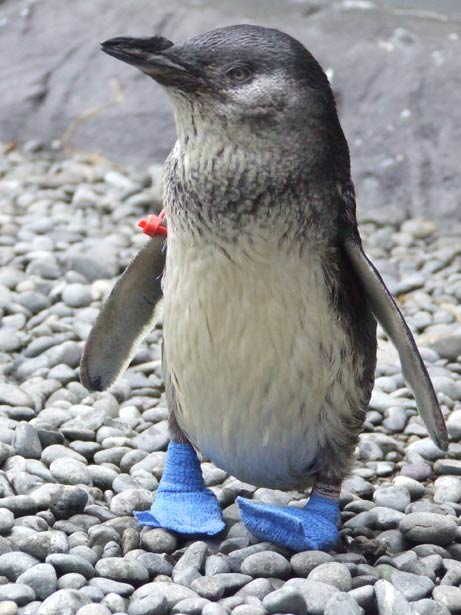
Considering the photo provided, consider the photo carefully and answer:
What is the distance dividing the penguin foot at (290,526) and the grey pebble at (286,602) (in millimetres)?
303

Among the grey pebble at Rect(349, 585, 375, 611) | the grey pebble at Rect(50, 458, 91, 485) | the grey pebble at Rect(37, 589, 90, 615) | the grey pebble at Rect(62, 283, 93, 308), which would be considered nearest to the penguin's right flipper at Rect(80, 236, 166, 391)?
the grey pebble at Rect(50, 458, 91, 485)

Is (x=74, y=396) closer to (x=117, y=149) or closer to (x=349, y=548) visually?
(x=349, y=548)

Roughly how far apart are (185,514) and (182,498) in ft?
0.22

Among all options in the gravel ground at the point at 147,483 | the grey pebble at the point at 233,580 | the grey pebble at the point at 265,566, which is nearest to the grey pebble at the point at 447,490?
the gravel ground at the point at 147,483

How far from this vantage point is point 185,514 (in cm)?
282

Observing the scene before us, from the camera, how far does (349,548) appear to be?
112 inches

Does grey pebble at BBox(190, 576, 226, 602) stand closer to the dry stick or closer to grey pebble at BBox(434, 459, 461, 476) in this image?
grey pebble at BBox(434, 459, 461, 476)

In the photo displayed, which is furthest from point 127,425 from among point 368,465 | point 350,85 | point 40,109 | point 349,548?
point 40,109

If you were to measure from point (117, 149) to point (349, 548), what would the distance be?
12.1 ft

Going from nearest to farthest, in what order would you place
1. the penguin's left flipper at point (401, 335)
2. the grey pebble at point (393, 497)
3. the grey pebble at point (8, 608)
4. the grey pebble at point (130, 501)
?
the grey pebble at point (8, 608) → the penguin's left flipper at point (401, 335) → the grey pebble at point (130, 501) → the grey pebble at point (393, 497)

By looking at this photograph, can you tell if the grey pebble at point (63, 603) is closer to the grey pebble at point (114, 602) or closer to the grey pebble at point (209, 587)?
the grey pebble at point (114, 602)

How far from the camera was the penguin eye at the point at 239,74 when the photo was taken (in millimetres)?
2508

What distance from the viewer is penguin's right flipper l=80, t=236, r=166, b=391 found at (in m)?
3.04

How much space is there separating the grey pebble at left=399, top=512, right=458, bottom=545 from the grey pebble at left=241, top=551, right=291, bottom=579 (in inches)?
14.5
